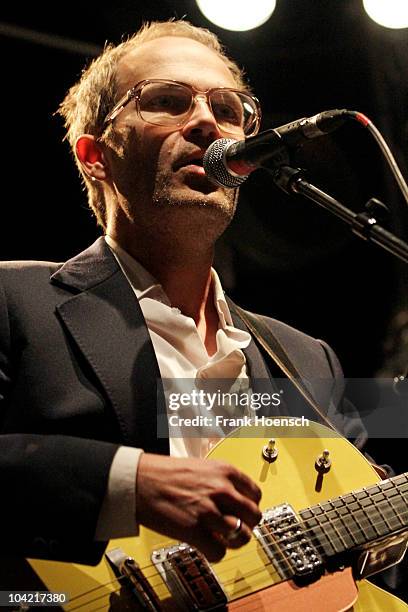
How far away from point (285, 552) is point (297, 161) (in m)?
2.30

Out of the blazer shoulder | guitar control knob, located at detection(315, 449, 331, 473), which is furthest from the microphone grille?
guitar control knob, located at detection(315, 449, 331, 473)

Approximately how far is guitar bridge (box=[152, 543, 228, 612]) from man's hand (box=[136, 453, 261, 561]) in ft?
0.53

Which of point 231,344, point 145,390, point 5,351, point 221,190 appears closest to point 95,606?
point 145,390

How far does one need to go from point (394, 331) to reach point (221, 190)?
5.66 feet

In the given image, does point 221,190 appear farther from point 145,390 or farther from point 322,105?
point 322,105

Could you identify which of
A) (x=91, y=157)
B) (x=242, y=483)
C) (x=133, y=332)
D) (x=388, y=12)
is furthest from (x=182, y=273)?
(x=388, y=12)

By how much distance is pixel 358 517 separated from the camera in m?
1.86

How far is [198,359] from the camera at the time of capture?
2209 mm

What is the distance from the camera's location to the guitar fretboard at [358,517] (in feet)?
5.93

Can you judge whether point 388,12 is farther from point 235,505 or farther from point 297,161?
point 235,505

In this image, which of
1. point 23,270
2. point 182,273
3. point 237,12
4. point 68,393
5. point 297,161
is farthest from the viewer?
point 297,161

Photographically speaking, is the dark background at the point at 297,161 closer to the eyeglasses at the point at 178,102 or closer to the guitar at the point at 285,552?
the eyeglasses at the point at 178,102

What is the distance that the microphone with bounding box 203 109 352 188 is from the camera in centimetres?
175

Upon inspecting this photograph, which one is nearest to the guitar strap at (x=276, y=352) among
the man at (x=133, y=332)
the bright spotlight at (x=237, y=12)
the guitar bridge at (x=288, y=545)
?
the man at (x=133, y=332)
